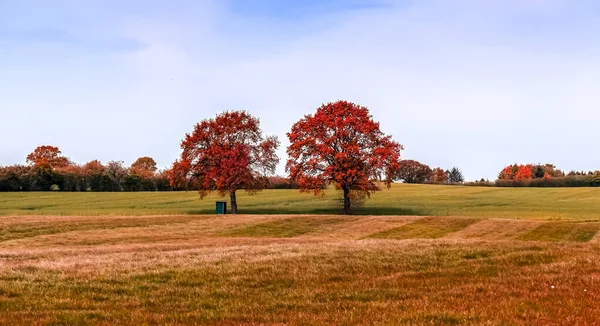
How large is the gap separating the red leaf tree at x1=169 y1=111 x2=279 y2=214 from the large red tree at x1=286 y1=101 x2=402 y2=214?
12.4 ft

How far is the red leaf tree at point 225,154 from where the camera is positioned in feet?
205

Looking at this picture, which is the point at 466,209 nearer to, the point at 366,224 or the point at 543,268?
the point at 366,224

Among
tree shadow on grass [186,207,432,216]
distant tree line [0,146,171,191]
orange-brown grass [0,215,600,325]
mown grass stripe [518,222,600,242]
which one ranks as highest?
distant tree line [0,146,171,191]

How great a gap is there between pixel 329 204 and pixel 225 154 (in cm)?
1816

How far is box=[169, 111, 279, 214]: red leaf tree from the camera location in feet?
205

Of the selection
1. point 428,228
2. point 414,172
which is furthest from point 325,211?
point 414,172

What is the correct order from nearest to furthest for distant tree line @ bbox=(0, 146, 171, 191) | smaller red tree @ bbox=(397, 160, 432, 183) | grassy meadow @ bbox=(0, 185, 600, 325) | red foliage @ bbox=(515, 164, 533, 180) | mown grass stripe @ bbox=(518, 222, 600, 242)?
grassy meadow @ bbox=(0, 185, 600, 325) < mown grass stripe @ bbox=(518, 222, 600, 242) < distant tree line @ bbox=(0, 146, 171, 191) < smaller red tree @ bbox=(397, 160, 432, 183) < red foliage @ bbox=(515, 164, 533, 180)

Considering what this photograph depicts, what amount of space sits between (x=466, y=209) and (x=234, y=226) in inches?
1339

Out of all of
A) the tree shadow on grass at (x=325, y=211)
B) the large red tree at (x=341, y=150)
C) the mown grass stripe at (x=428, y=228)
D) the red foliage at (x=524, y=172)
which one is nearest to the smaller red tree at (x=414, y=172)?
the red foliage at (x=524, y=172)

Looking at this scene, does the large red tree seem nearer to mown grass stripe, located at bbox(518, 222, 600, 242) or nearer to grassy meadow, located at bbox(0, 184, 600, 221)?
grassy meadow, located at bbox(0, 184, 600, 221)

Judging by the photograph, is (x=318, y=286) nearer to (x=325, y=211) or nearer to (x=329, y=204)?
(x=325, y=211)

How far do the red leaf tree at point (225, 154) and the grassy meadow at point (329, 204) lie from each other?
444cm

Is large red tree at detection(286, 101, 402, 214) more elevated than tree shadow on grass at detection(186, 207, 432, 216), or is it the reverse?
large red tree at detection(286, 101, 402, 214)

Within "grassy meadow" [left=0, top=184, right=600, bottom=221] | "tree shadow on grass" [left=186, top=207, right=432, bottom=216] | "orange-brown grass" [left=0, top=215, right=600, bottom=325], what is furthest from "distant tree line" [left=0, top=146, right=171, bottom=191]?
"orange-brown grass" [left=0, top=215, right=600, bottom=325]
